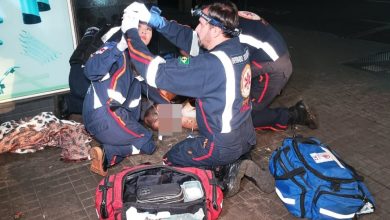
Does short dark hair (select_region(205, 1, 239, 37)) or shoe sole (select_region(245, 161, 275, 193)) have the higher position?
short dark hair (select_region(205, 1, 239, 37))

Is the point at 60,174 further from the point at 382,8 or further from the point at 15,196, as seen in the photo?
the point at 382,8

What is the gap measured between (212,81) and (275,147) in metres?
1.50

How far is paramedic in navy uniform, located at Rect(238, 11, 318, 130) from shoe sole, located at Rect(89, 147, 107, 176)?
174 cm

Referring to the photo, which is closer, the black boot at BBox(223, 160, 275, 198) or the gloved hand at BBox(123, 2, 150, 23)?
the gloved hand at BBox(123, 2, 150, 23)

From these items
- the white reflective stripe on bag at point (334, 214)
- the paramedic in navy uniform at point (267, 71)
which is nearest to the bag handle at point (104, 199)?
the white reflective stripe on bag at point (334, 214)

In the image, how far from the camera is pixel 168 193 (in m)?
2.62

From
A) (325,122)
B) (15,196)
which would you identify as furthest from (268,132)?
(15,196)

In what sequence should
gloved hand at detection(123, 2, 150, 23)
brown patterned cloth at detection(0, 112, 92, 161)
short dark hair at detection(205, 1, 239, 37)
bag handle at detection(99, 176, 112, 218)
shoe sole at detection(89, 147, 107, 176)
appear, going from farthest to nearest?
brown patterned cloth at detection(0, 112, 92, 161)
shoe sole at detection(89, 147, 107, 176)
gloved hand at detection(123, 2, 150, 23)
short dark hair at detection(205, 1, 239, 37)
bag handle at detection(99, 176, 112, 218)

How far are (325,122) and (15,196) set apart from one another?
3423mm

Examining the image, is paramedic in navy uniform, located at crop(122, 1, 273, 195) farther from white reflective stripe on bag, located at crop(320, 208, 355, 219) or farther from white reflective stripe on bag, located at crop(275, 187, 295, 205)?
white reflective stripe on bag, located at crop(320, 208, 355, 219)

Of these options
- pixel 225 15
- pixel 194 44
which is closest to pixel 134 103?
pixel 194 44

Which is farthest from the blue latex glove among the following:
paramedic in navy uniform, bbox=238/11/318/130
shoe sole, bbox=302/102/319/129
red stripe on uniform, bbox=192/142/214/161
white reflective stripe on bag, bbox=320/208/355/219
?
white reflective stripe on bag, bbox=320/208/355/219

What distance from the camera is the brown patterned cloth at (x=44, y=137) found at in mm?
3705

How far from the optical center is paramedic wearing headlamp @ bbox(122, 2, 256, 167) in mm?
2682
